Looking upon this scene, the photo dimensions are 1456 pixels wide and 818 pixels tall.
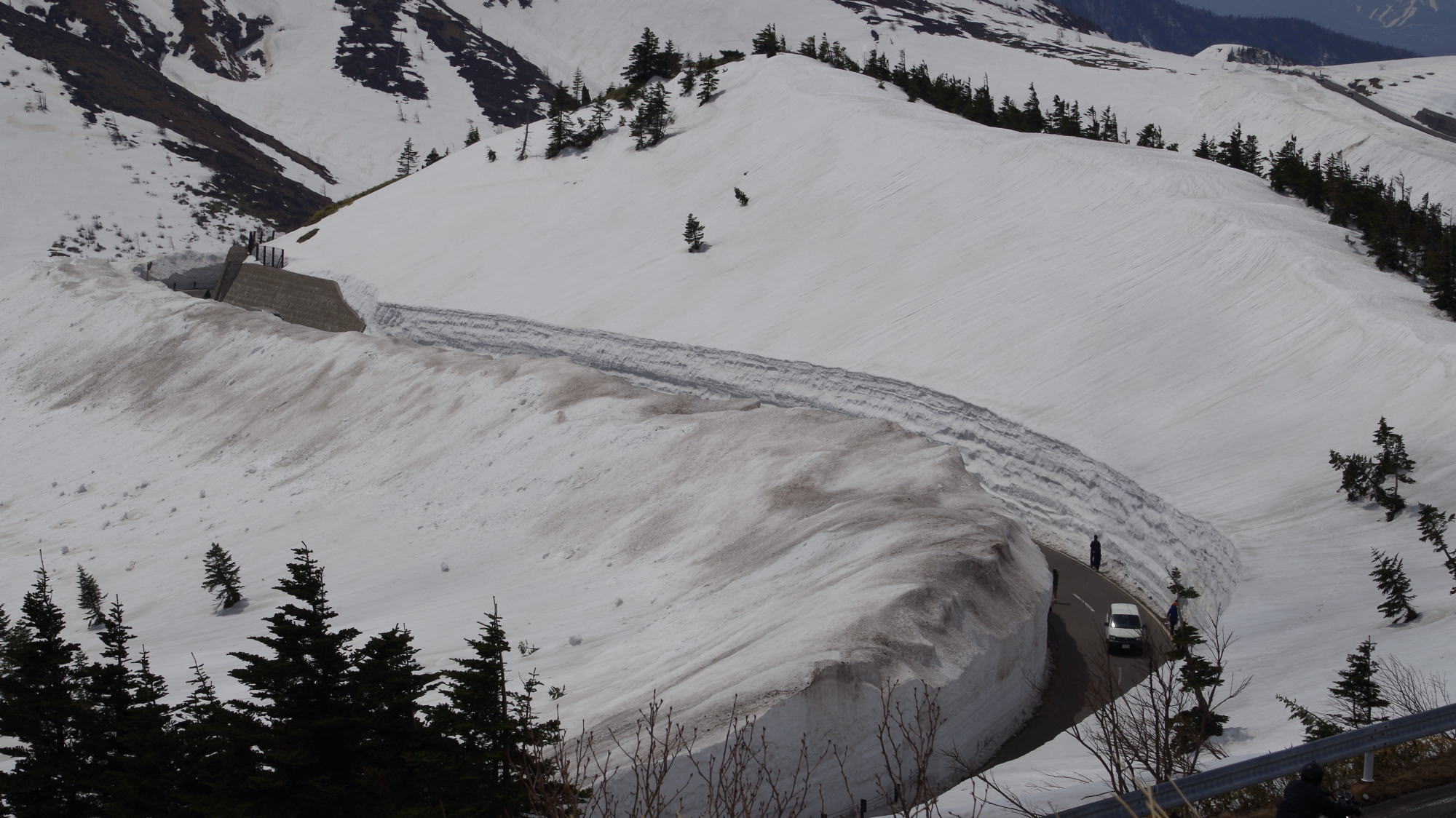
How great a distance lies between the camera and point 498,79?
7461 inches

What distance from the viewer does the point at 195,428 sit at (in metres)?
45.5

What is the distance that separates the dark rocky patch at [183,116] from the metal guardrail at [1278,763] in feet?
411

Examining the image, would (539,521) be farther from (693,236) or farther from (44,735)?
(693,236)

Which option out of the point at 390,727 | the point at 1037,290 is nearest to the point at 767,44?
the point at 1037,290

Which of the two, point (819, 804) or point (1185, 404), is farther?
point (1185, 404)

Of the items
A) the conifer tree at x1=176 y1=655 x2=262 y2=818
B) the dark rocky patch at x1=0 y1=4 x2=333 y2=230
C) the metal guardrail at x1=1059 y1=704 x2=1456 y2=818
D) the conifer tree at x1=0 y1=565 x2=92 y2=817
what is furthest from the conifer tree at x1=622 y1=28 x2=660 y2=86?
the metal guardrail at x1=1059 y1=704 x2=1456 y2=818

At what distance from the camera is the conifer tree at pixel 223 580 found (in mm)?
29672

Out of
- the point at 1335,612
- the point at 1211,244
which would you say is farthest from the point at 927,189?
the point at 1335,612

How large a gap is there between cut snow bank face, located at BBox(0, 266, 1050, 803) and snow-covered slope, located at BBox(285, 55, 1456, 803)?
3918 mm

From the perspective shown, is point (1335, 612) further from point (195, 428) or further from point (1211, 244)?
point (195, 428)

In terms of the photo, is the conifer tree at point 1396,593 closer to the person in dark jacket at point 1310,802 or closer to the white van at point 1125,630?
the white van at point 1125,630

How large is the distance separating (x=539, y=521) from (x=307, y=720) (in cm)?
1838

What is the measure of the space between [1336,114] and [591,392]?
215 ft

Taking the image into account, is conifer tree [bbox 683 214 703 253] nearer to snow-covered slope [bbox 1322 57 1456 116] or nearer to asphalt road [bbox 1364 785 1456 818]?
asphalt road [bbox 1364 785 1456 818]
